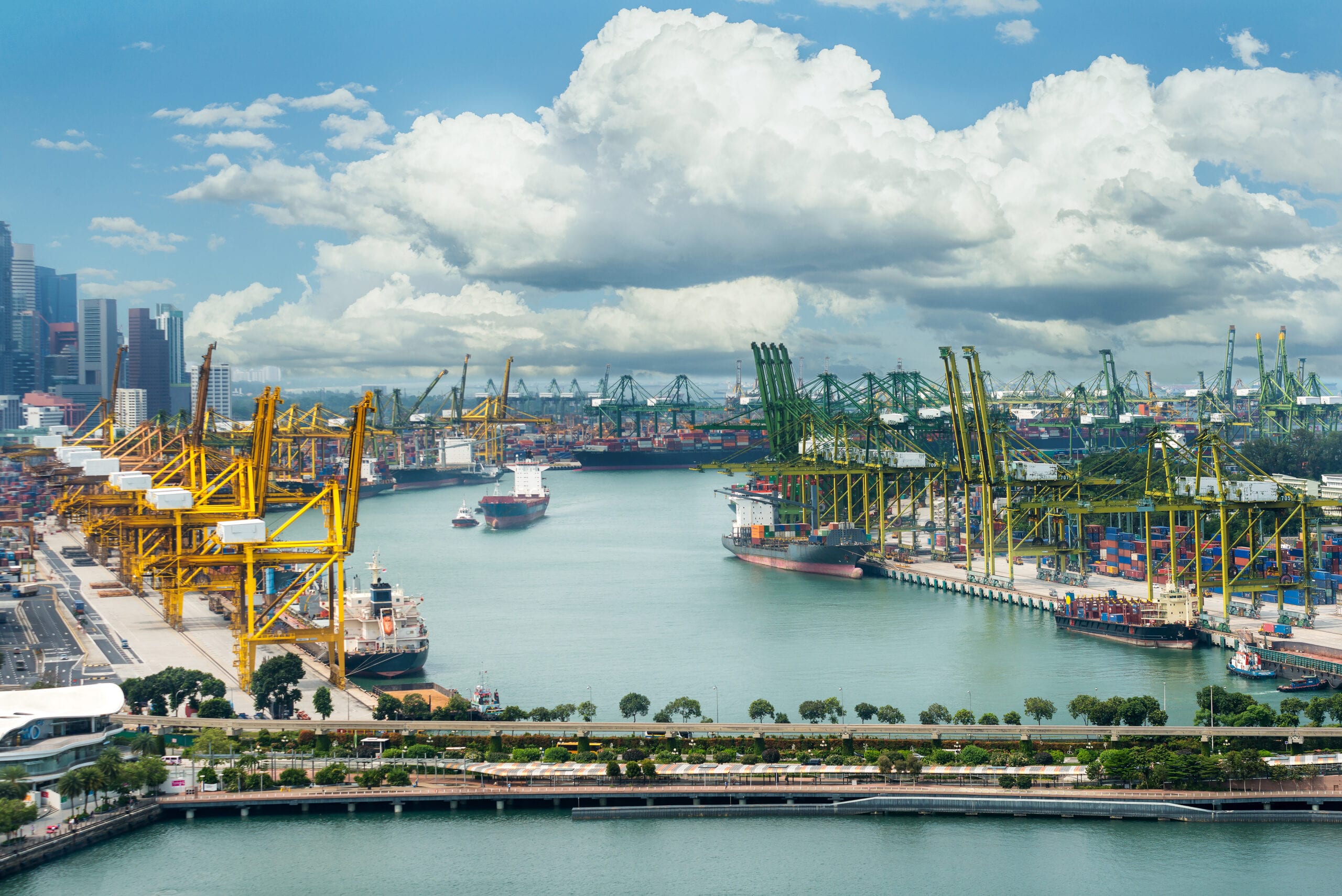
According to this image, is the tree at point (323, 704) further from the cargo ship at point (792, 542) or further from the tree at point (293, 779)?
the cargo ship at point (792, 542)

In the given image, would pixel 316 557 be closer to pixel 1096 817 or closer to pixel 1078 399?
pixel 1096 817

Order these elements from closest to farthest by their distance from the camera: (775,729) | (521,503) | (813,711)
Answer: (775,729)
(813,711)
(521,503)

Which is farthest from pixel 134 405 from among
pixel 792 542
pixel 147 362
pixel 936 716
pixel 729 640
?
pixel 936 716

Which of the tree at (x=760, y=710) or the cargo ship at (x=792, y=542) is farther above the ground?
the cargo ship at (x=792, y=542)

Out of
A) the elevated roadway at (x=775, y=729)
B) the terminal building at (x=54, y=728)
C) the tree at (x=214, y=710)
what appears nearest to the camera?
the terminal building at (x=54, y=728)

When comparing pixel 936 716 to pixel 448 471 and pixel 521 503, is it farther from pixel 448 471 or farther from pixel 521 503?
pixel 448 471

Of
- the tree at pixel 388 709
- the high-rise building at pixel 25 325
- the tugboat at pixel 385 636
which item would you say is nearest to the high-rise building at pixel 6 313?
the high-rise building at pixel 25 325

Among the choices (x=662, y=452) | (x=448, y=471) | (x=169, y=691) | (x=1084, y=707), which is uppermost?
(x=662, y=452)
